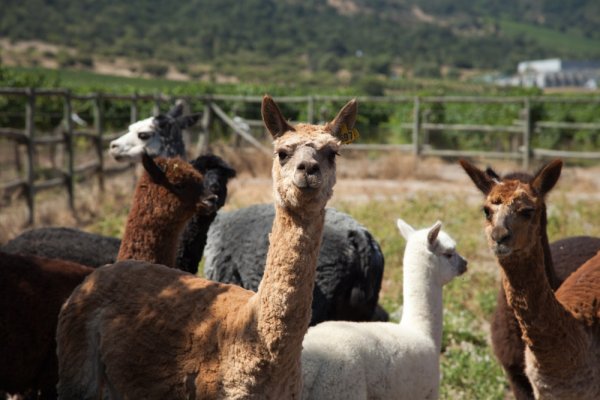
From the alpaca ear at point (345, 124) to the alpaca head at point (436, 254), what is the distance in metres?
1.71

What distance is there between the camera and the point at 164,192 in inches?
201

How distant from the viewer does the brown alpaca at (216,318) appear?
327 centimetres

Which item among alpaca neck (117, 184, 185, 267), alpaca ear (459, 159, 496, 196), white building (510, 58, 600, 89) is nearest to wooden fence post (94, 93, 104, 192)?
alpaca neck (117, 184, 185, 267)

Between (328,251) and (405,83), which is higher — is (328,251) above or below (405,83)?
below

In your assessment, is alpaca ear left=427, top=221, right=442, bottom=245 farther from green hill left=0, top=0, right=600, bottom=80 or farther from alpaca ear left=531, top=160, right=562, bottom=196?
green hill left=0, top=0, right=600, bottom=80

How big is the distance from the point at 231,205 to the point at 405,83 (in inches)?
3170

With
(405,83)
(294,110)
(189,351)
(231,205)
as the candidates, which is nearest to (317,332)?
(189,351)

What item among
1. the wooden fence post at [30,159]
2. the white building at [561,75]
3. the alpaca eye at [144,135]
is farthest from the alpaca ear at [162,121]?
the white building at [561,75]

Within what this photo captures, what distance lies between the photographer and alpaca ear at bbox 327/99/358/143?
138 inches

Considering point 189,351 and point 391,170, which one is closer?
point 189,351

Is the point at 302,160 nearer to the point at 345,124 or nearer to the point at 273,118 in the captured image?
the point at 273,118

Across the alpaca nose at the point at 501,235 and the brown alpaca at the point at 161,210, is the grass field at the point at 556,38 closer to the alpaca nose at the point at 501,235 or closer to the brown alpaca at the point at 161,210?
the brown alpaca at the point at 161,210

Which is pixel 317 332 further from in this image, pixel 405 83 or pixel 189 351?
pixel 405 83

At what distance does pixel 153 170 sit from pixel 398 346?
181 cm
